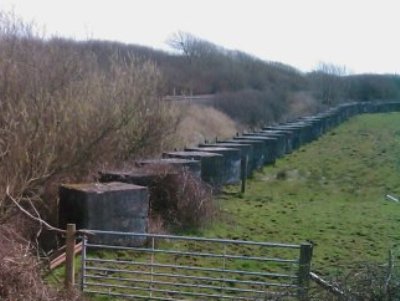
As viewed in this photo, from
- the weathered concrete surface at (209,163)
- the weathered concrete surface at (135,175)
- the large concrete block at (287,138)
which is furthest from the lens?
the large concrete block at (287,138)

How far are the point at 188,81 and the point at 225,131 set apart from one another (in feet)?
37.1

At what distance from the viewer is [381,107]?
196 feet

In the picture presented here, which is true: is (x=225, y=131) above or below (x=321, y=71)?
below

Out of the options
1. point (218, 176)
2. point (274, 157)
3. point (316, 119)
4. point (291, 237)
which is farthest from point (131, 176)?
point (316, 119)

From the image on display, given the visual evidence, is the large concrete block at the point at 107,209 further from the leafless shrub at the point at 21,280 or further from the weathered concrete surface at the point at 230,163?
the weathered concrete surface at the point at 230,163

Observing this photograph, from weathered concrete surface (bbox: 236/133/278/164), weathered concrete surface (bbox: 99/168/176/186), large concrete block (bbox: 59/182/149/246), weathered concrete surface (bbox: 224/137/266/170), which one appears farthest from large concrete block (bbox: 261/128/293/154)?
large concrete block (bbox: 59/182/149/246)

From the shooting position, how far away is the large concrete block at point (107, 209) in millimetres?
9914

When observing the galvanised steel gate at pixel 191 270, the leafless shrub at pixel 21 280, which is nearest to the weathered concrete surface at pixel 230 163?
the galvanised steel gate at pixel 191 270

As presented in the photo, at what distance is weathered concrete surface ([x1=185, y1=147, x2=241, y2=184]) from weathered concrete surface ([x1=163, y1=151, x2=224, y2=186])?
0.44 metres

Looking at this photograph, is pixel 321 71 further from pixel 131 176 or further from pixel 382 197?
pixel 131 176

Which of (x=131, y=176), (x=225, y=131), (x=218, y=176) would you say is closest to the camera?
(x=131, y=176)

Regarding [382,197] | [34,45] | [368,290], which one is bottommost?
[382,197]

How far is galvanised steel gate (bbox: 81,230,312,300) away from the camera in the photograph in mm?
7039

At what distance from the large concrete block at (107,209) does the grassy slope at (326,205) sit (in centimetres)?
188
